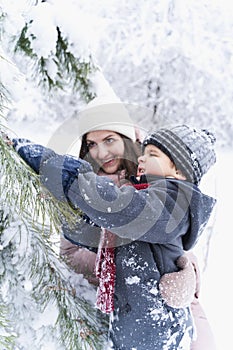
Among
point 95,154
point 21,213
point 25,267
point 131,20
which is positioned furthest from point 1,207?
point 131,20

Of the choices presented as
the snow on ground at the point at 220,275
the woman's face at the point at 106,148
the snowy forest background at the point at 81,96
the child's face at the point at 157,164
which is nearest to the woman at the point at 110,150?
the woman's face at the point at 106,148

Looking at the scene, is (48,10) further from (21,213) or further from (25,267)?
(25,267)

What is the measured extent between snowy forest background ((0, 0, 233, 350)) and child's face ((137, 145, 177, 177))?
30 centimetres

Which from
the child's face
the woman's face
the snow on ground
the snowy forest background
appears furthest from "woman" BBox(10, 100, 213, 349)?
the snow on ground

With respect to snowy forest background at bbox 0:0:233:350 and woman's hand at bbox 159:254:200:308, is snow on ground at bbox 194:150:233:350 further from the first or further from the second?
woman's hand at bbox 159:254:200:308

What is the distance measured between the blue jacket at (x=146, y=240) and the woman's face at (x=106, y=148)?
47cm

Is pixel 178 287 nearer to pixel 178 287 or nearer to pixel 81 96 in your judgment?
pixel 178 287

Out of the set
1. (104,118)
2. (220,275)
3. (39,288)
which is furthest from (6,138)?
(220,275)

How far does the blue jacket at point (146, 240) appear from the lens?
1001 mm

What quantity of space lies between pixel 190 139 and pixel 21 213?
0.50 meters

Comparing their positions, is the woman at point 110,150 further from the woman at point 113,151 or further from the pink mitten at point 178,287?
the pink mitten at point 178,287

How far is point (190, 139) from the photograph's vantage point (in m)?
1.24

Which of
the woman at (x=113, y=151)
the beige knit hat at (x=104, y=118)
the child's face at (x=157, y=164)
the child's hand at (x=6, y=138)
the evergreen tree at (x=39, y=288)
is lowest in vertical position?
the evergreen tree at (x=39, y=288)

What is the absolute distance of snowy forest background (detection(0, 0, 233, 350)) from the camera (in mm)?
1030
